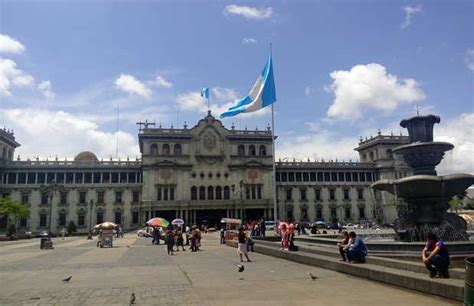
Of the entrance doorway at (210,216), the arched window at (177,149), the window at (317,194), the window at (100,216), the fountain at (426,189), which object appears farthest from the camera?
the window at (317,194)

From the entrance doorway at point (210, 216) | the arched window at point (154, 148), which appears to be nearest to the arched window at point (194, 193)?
the entrance doorway at point (210, 216)

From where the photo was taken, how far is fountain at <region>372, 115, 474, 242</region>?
1623 centimetres

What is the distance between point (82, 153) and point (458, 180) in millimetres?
79547

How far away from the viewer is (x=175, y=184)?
2857 inches

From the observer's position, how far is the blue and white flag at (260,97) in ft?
102

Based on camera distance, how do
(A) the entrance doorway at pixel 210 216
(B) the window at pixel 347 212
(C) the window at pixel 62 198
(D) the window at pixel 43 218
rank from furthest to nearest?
(B) the window at pixel 347 212 < (A) the entrance doorway at pixel 210 216 < (C) the window at pixel 62 198 < (D) the window at pixel 43 218

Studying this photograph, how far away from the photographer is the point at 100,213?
72438mm

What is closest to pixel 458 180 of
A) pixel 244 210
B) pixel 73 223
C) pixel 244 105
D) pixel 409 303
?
pixel 409 303

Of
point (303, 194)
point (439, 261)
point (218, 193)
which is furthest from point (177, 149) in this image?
point (439, 261)

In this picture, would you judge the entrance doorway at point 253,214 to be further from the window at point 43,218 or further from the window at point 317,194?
the window at point 43,218

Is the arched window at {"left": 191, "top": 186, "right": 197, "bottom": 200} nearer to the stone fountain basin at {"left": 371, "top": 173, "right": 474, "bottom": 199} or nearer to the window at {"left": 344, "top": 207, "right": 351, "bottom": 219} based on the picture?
the window at {"left": 344, "top": 207, "right": 351, "bottom": 219}

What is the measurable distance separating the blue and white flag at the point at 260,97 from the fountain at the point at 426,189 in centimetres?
1348

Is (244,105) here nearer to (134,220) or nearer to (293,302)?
(293,302)

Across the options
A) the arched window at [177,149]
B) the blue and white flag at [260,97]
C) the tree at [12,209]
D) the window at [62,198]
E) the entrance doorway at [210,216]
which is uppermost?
the arched window at [177,149]
